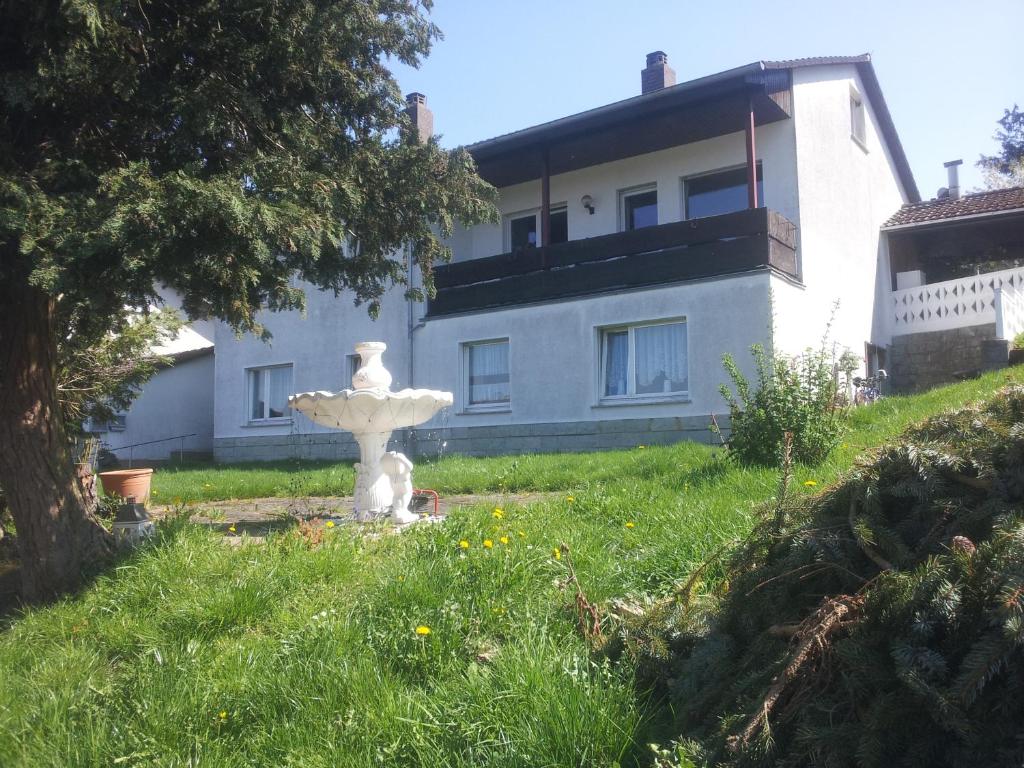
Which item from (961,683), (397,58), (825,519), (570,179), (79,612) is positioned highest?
(570,179)

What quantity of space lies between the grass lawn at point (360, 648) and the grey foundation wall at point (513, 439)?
23.4ft

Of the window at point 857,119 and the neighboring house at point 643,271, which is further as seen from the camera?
the window at point 857,119

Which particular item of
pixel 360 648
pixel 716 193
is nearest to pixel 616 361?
pixel 716 193

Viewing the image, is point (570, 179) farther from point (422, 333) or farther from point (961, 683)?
point (961, 683)

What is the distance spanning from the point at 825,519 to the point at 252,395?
1797cm

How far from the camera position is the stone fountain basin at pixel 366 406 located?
271 inches

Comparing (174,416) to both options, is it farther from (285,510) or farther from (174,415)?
(285,510)

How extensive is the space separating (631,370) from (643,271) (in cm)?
163

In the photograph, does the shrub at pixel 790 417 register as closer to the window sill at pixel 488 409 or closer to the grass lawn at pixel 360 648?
the grass lawn at pixel 360 648

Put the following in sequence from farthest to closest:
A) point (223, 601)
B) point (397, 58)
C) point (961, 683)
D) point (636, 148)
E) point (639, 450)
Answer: point (636, 148) → point (639, 450) → point (397, 58) → point (223, 601) → point (961, 683)

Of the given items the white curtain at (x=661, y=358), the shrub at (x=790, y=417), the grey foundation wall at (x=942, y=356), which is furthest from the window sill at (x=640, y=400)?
the shrub at (x=790, y=417)

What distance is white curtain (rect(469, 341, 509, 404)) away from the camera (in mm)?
15766

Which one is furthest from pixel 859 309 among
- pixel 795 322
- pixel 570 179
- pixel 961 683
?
pixel 961 683

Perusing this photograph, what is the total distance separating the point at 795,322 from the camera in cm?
1365
